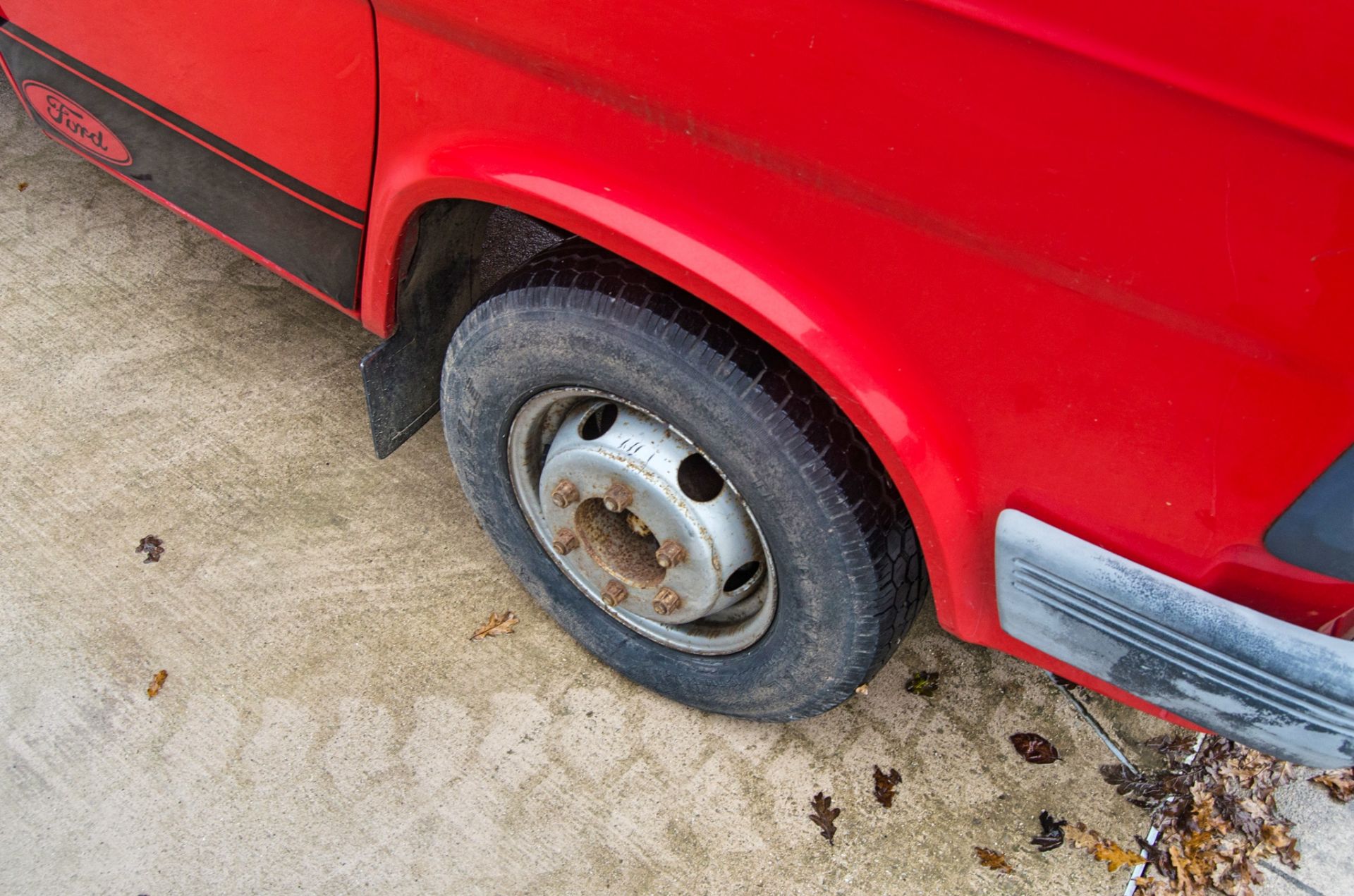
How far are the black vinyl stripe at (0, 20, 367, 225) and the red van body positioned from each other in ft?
0.48

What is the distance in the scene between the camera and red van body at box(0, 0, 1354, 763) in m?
1.09

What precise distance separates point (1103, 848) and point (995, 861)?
257 mm

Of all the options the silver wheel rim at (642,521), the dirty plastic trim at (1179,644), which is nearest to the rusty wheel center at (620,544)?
the silver wheel rim at (642,521)

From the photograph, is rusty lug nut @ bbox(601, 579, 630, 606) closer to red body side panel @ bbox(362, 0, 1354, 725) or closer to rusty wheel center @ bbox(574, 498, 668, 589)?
rusty wheel center @ bbox(574, 498, 668, 589)

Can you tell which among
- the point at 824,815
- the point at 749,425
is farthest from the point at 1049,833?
the point at 749,425

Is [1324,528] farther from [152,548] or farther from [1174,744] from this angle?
[152,548]

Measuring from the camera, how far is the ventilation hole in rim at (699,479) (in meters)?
1.98

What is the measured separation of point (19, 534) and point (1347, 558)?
285cm

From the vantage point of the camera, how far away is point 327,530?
2631 mm

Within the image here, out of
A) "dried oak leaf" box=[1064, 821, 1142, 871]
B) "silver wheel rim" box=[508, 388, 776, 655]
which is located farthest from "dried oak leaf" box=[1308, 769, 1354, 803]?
"silver wheel rim" box=[508, 388, 776, 655]

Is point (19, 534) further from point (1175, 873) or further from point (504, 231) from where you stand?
point (1175, 873)

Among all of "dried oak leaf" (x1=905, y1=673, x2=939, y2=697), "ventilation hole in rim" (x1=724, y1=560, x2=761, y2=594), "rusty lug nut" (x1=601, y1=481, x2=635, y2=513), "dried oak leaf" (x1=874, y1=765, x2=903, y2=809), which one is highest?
"rusty lug nut" (x1=601, y1=481, x2=635, y2=513)

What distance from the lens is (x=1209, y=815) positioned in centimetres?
225

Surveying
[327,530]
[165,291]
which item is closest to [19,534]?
[327,530]
